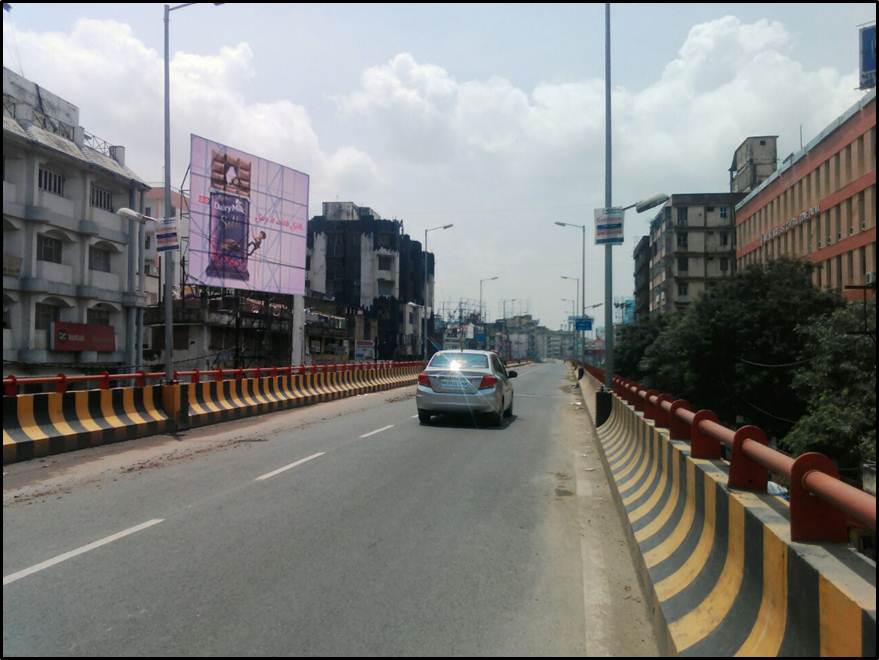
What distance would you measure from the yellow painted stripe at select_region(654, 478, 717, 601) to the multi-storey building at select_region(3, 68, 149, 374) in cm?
3082

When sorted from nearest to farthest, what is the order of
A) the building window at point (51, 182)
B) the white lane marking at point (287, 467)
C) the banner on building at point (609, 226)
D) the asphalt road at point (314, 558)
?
the asphalt road at point (314, 558) < the white lane marking at point (287, 467) < the banner on building at point (609, 226) < the building window at point (51, 182)

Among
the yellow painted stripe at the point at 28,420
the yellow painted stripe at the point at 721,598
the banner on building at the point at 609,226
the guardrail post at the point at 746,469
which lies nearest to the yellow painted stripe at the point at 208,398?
the yellow painted stripe at the point at 28,420

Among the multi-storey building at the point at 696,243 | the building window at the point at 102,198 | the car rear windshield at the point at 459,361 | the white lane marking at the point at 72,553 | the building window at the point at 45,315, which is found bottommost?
the white lane marking at the point at 72,553

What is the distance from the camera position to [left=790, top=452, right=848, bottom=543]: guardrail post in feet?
9.96

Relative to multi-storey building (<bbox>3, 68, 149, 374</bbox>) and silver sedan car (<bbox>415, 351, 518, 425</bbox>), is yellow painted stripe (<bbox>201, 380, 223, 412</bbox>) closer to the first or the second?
silver sedan car (<bbox>415, 351, 518, 425</bbox>)

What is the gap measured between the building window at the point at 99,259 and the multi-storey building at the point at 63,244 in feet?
0.17

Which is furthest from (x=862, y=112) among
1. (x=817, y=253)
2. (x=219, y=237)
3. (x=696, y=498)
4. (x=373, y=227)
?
(x=373, y=227)

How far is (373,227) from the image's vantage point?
83875 millimetres

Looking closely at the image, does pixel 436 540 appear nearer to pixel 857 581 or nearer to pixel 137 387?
pixel 857 581

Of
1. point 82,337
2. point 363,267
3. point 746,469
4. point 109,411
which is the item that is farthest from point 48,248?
point 363,267

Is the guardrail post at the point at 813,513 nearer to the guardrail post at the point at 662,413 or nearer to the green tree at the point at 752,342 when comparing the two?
the guardrail post at the point at 662,413

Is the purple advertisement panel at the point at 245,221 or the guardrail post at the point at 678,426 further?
the purple advertisement panel at the point at 245,221

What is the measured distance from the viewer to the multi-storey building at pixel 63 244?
29609 mm

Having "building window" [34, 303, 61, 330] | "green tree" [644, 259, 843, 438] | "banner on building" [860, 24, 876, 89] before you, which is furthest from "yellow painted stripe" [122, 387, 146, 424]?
"banner on building" [860, 24, 876, 89]
